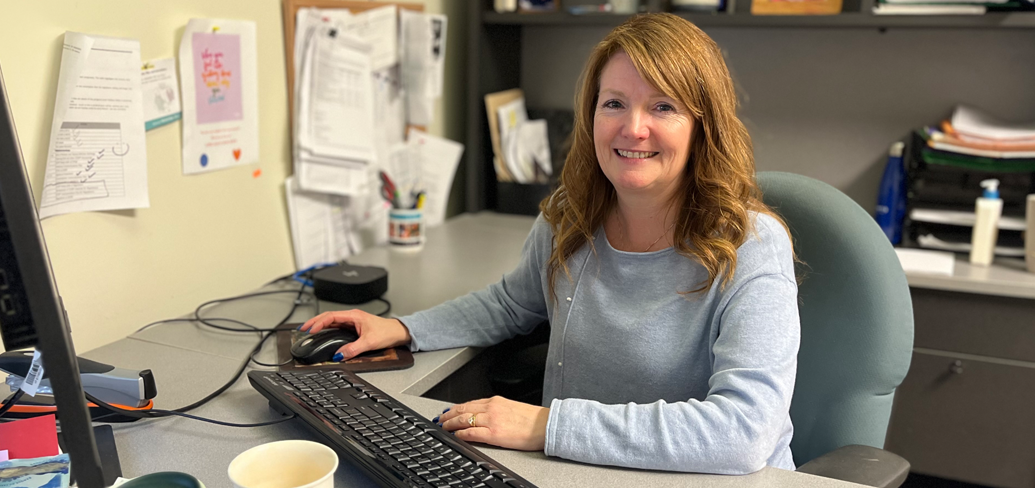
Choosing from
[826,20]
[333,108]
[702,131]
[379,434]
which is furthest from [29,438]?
[826,20]

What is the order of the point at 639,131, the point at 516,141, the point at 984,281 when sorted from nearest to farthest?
1. the point at 639,131
2. the point at 984,281
3. the point at 516,141

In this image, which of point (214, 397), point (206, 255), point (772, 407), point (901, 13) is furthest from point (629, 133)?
point (901, 13)

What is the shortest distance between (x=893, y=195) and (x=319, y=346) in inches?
62.0

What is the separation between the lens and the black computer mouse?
3.83 feet

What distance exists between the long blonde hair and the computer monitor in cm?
73

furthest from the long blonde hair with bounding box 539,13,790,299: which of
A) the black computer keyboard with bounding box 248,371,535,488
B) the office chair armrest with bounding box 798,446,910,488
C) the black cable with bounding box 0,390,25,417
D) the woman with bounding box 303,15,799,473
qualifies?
the black cable with bounding box 0,390,25,417

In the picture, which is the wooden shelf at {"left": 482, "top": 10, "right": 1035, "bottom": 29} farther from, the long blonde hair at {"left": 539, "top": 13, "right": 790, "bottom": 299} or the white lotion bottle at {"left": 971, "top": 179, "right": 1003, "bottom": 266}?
the long blonde hair at {"left": 539, "top": 13, "right": 790, "bottom": 299}

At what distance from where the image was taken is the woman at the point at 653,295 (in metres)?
0.91

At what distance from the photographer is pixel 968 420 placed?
188 cm

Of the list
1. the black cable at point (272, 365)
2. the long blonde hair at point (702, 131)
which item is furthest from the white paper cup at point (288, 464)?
the long blonde hair at point (702, 131)

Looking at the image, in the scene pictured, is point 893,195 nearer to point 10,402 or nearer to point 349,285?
point 349,285

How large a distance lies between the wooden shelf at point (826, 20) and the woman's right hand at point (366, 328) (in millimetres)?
1149

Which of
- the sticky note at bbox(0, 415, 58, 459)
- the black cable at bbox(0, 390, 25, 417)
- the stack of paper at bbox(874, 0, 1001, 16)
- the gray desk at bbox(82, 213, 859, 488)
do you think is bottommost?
the gray desk at bbox(82, 213, 859, 488)

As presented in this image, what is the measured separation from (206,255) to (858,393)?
3.80 ft
